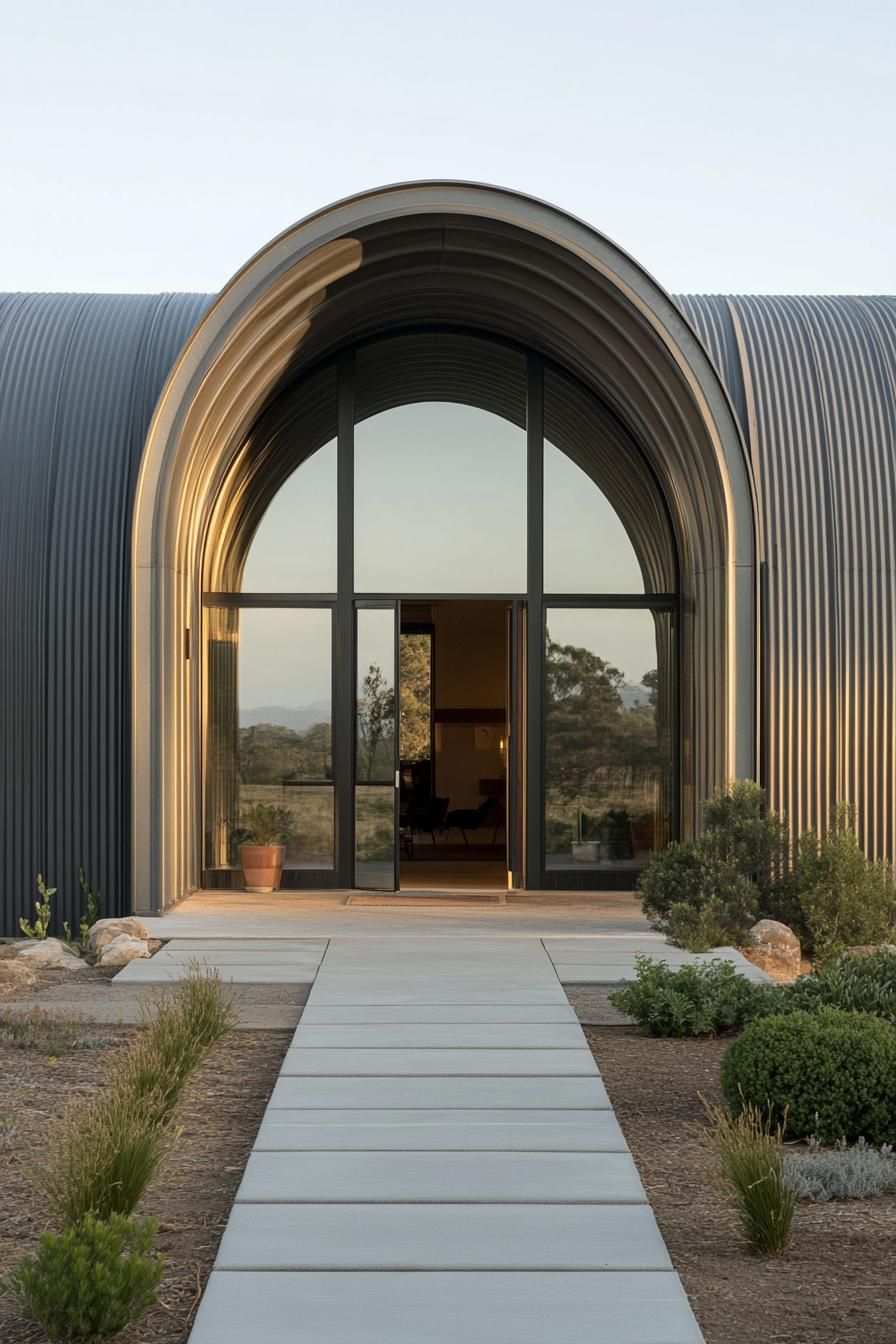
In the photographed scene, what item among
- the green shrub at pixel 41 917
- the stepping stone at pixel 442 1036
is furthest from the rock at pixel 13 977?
the stepping stone at pixel 442 1036

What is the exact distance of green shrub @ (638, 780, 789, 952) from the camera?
11.4 meters

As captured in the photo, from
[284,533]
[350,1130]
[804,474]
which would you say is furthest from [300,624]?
[350,1130]

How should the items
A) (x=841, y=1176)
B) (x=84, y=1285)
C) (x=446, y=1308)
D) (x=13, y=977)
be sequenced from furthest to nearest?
(x=13, y=977)
(x=841, y=1176)
(x=446, y=1308)
(x=84, y=1285)

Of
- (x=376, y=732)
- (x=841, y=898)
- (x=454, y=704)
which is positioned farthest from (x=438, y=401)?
(x=454, y=704)

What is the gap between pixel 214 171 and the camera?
18.2 metres

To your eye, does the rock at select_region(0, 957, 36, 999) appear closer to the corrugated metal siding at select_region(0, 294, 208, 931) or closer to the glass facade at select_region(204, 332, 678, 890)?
the corrugated metal siding at select_region(0, 294, 208, 931)

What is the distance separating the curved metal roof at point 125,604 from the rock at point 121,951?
281 cm

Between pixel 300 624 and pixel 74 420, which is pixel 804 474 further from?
pixel 74 420

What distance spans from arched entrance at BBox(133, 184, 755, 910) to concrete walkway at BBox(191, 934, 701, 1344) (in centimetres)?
564

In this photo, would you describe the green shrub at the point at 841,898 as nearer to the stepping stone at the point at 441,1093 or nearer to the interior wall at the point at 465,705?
the stepping stone at the point at 441,1093

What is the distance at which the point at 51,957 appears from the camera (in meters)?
10.9

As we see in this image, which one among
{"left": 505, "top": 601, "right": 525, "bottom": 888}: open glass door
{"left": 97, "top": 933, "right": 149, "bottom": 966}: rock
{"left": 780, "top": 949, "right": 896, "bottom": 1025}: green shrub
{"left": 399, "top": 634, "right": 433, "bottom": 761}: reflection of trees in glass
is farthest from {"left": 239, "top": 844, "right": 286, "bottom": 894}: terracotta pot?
{"left": 399, "top": 634, "right": 433, "bottom": 761}: reflection of trees in glass

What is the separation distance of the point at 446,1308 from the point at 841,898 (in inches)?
312

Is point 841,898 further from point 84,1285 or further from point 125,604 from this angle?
point 84,1285
